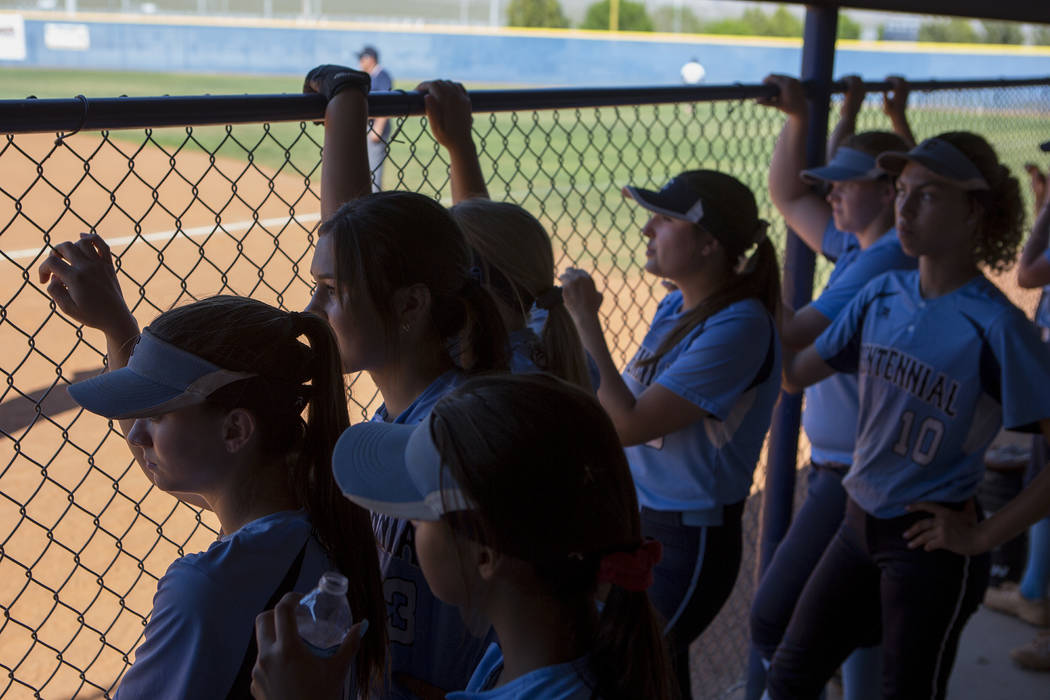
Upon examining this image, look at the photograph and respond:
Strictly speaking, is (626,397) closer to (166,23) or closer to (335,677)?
(335,677)

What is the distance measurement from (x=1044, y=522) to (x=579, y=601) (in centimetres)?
368

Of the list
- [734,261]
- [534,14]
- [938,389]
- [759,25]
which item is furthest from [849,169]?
[759,25]

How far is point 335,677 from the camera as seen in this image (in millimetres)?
1408

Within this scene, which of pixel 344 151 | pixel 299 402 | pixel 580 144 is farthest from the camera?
pixel 580 144

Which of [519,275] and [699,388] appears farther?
[699,388]

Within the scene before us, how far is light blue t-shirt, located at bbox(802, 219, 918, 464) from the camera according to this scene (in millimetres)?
3287

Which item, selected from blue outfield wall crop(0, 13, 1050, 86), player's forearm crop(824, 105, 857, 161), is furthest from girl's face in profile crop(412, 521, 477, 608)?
blue outfield wall crop(0, 13, 1050, 86)

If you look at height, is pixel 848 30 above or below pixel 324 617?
above

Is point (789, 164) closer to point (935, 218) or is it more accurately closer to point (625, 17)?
point (935, 218)

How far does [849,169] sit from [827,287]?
408mm

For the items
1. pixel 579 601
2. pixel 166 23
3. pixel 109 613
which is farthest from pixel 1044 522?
pixel 166 23

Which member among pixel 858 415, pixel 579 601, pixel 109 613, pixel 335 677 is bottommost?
pixel 109 613

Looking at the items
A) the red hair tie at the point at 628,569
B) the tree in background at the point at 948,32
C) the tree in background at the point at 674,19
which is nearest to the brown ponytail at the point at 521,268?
the red hair tie at the point at 628,569

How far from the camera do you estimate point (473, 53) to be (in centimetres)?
3209
